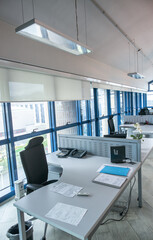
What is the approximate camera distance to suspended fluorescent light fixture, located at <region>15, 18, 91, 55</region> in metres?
1.40

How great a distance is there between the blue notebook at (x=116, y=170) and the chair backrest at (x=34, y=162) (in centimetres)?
84

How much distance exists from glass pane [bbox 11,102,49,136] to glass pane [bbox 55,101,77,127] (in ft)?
1.24

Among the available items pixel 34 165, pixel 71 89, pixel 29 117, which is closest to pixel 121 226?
pixel 34 165

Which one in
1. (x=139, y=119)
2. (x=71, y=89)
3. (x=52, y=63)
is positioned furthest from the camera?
(x=139, y=119)

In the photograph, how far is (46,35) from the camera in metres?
1.56

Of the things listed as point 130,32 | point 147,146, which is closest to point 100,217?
point 147,146

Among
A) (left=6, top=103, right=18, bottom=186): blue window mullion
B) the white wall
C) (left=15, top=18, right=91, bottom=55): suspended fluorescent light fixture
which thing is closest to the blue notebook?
(left=15, top=18, right=91, bottom=55): suspended fluorescent light fixture

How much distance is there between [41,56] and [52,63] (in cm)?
32

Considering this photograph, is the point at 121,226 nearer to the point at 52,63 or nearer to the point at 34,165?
the point at 34,165

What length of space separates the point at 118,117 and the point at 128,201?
6607 millimetres

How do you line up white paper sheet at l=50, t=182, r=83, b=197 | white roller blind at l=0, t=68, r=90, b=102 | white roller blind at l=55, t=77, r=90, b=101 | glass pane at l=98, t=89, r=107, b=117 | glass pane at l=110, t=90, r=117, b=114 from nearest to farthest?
1. white paper sheet at l=50, t=182, r=83, b=197
2. white roller blind at l=0, t=68, r=90, b=102
3. white roller blind at l=55, t=77, r=90, b=101
4. glass pane at l=98, t=89, r=107, b=117
5. glass pane at l=110, t=90, r=117, b=114

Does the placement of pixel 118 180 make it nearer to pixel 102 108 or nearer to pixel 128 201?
pixel 128 201

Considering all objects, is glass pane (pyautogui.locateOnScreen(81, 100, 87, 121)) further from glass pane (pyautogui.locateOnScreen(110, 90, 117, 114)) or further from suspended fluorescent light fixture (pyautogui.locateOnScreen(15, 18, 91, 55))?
suspended fluorescent light fixture (pyautogui.locateOnScreen(15, 18, 91, 55))

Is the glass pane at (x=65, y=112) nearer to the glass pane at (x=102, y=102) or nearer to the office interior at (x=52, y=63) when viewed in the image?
the office interior at (x=52, y=63)
